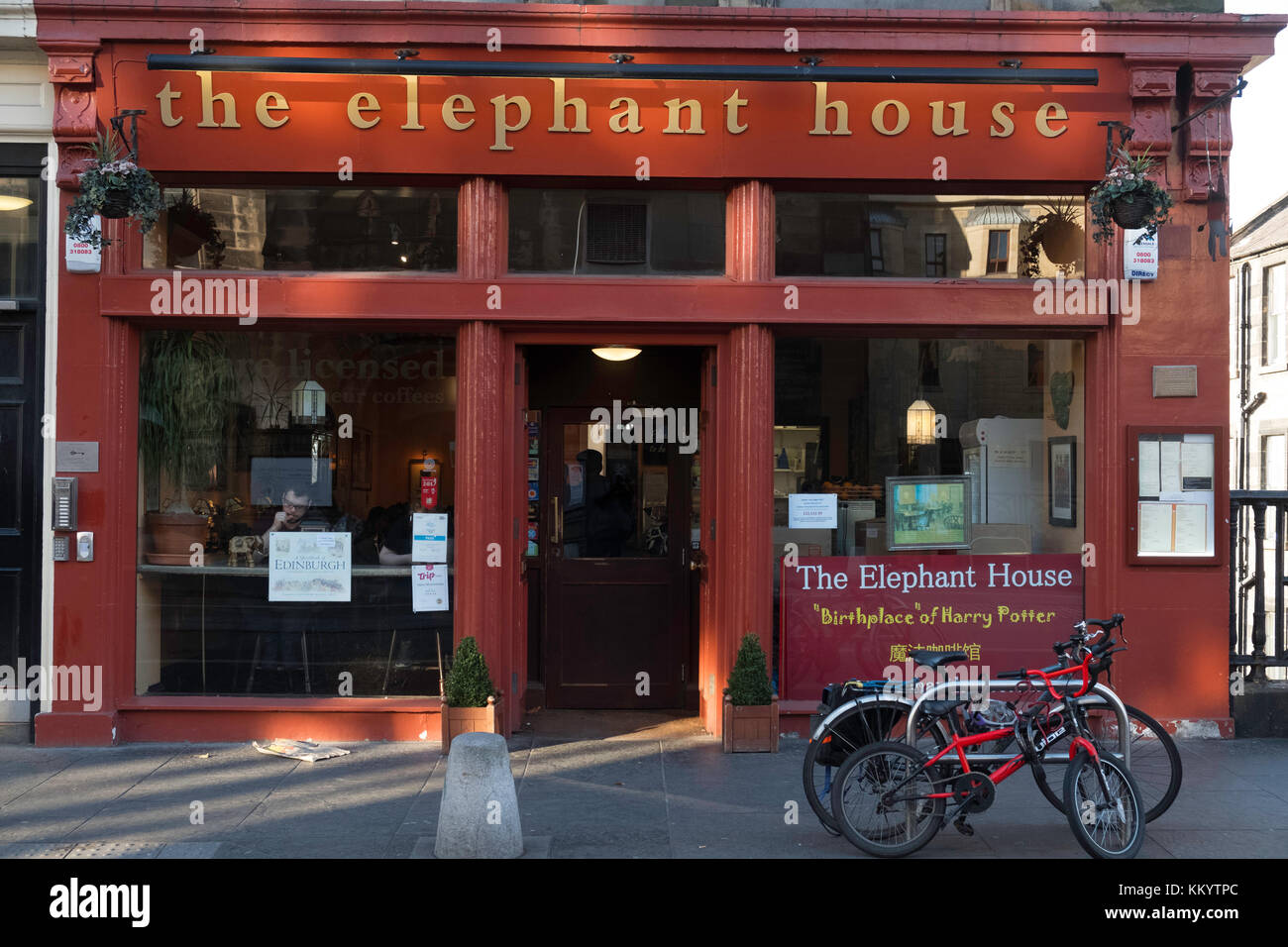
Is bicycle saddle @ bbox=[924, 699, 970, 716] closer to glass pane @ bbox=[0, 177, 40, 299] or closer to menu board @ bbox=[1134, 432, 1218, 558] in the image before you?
menu board @ bbox=[1134, 432, 1218, 558]

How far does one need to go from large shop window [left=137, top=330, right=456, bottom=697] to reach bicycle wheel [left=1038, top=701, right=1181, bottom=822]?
14.8 ft

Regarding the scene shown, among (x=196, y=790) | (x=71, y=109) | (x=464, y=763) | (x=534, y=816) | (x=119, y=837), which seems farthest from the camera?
(x=71, y=109)

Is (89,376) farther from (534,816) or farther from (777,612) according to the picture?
(777,612)

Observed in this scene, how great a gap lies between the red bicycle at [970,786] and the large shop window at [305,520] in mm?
3769

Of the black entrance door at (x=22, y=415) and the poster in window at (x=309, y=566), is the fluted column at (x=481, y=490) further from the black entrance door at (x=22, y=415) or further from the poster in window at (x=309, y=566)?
the black entrance door at (x=22, y=415)

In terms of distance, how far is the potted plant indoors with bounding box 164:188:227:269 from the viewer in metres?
8.33

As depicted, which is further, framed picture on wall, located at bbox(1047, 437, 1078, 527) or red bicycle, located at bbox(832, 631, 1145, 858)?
framed picture on wall, located at bbox(1047, 437, 1078, 527)

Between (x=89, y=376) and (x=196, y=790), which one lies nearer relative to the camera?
(x=196, y=790)

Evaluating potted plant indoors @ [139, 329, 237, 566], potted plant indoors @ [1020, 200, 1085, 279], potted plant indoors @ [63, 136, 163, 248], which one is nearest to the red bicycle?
potted plant indoors @ [1020, 200, 1085, 279]

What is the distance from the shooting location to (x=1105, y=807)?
567cm

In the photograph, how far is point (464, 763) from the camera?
569 centimetres

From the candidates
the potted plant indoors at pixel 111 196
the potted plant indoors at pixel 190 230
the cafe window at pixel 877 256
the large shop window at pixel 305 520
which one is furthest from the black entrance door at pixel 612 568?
the potted plant indoors at pixel 111 196

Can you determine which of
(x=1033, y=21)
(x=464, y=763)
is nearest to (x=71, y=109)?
(x=464, y=763)

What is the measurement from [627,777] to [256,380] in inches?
158
